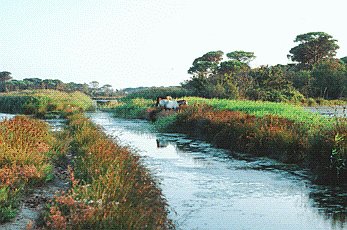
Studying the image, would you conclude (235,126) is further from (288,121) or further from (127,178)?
(127,178)

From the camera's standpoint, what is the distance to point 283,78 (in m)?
42.3

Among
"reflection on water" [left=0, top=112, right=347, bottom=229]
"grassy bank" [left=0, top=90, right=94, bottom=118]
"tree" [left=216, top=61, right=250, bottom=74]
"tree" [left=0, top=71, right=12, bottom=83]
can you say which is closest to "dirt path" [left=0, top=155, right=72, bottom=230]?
"reflection on water" [left=0, top=112, right=347, bottom=229]

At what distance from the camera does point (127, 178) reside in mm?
6055

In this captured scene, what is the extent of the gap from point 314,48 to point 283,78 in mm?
26528

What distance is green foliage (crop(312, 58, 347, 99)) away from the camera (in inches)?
1810

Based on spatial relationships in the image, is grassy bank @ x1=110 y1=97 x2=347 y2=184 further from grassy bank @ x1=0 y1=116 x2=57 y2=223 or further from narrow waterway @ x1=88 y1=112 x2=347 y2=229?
grassy bank @ x1=0 y1=116 x2=57 y2=223

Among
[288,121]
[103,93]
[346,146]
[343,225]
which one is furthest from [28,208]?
[103,93]

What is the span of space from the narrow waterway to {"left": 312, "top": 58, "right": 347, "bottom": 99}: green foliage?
3930 centimetres

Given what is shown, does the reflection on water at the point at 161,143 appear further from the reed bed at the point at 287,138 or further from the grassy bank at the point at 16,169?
the grassy bank at the point at 16,169

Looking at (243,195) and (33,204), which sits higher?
(33,204)

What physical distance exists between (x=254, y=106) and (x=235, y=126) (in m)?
7.23

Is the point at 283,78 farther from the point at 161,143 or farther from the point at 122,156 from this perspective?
the point at 122,156

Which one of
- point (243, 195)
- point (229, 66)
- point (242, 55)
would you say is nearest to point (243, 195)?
point (243, 195)

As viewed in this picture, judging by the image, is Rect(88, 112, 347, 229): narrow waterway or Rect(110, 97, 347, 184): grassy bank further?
Rect(110, 97, 347, 184): grassy bank
